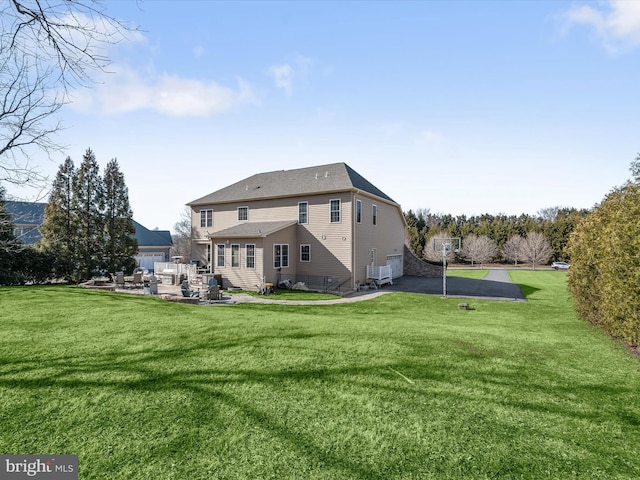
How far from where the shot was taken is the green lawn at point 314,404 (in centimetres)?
288

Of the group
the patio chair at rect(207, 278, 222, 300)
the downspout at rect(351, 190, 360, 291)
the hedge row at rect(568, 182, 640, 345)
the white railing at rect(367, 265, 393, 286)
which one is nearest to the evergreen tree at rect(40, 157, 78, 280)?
the patio chair at rect(207, 278, 222, 300)

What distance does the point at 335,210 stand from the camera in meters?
20.9

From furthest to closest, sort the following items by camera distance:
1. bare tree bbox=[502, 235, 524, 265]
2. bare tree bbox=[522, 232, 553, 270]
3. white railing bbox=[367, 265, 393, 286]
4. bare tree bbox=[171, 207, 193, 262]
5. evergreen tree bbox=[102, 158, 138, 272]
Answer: bare tree bbox=[171, 207, 193, 262]
bare tree bbox=[502, 235, 524, 265]
bare tree bbox=[522, 232, 553, 270]
evergreen tree bbox=[102, 158, 138, 272]
white railing bbox=[367, 265, 393, 286]

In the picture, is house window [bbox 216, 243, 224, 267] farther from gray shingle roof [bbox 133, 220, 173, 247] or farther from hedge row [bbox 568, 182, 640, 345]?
gray shingle roof [bbox 133, 220, 173, 247]

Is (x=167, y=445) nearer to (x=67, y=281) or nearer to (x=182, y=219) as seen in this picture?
(x=67, y=281)

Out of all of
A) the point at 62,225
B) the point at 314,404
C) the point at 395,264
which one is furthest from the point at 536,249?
the point at 62,225

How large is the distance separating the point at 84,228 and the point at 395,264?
88.0 feet

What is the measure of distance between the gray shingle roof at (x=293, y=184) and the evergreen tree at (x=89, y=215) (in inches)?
301

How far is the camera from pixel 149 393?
404 centimetres

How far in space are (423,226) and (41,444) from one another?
209 feet

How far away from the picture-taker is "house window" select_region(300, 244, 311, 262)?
21750mm

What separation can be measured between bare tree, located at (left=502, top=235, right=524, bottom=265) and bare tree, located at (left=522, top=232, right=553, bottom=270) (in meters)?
0.80

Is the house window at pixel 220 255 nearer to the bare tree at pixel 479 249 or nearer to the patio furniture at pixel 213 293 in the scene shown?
the patio furniture at pixel 213 293

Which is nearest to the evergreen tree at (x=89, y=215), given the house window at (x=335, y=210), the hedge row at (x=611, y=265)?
the house window at (x=335, y=210)
